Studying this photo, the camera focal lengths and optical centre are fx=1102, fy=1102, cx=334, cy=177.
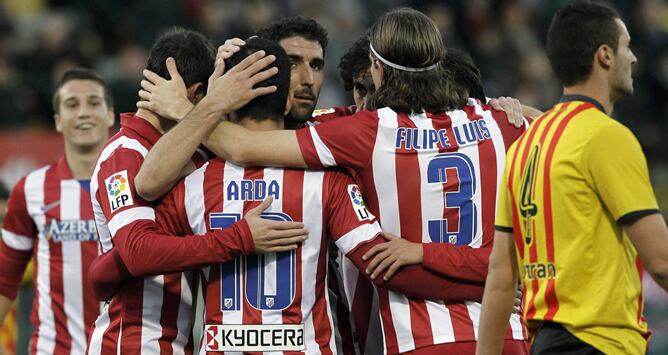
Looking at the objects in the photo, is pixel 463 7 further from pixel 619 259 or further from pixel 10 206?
pixel 619 259

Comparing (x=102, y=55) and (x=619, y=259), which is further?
(x=102, y=55)

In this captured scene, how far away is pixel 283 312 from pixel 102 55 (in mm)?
10000

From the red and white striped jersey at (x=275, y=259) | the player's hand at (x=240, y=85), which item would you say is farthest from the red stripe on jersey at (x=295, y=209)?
the player's hand at (x=240, y=85)

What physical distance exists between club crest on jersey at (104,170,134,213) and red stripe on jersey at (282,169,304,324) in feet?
2.19

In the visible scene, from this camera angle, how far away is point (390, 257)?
4562mm

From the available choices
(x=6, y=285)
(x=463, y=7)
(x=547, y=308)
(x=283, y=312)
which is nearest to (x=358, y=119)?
(x=283, y=312)

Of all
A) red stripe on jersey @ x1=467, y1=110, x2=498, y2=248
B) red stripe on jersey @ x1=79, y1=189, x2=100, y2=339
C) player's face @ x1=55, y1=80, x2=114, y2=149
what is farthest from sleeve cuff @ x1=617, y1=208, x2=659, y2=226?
player's face @ x1=55, y1=80, x2=114, y2=149

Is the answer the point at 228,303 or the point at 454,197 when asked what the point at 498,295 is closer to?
the point at 454,197

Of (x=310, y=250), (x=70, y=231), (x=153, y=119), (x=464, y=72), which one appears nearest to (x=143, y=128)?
(x=153, y=119)

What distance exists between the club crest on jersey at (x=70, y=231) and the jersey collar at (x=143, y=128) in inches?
79.4

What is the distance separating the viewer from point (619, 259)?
157 inches

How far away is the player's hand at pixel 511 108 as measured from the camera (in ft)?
16.3

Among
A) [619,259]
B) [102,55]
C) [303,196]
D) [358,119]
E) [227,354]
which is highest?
[102,55]

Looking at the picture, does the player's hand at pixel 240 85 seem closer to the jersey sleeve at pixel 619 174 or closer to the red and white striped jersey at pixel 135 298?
the red and white striped jersey at pixel 135 298
